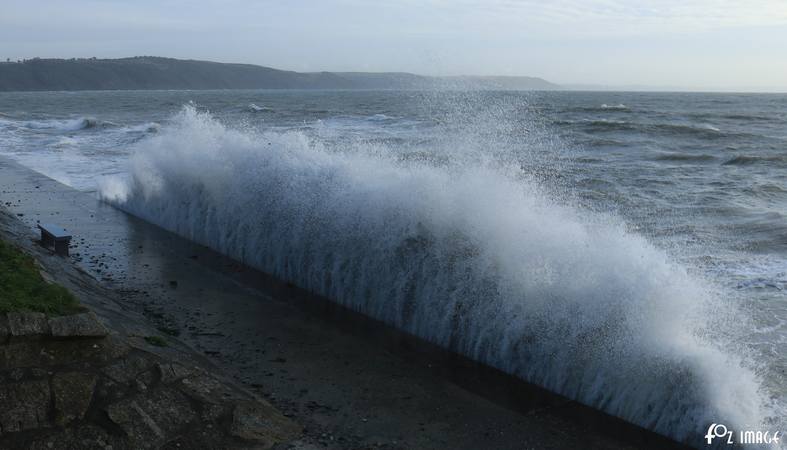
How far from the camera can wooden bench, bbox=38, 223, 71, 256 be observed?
10.2 metres

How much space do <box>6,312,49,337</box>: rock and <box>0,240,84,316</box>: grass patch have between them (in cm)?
7

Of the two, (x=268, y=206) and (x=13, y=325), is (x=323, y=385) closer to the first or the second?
(x=13, y=325)

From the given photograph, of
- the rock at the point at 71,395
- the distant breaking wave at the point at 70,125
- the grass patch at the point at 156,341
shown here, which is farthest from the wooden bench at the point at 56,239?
the distant breaking wave at the point at 70,125

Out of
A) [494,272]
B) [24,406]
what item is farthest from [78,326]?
[494,272]

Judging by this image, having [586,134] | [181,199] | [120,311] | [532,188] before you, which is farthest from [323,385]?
[586,134]

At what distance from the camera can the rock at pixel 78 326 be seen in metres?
5.24

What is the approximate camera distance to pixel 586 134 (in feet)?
103

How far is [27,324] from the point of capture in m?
5.16

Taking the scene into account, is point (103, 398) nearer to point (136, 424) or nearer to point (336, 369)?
point (136, 424)

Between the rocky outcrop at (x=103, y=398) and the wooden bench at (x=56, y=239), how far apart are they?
5263mm

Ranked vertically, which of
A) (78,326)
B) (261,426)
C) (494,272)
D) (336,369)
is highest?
(78,326)

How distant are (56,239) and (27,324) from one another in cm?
556

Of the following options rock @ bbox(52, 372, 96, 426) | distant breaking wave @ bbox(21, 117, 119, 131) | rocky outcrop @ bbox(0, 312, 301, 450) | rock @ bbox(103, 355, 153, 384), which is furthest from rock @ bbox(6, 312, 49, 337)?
distant breaking wave @ bbox(21, 117, 119, 131)

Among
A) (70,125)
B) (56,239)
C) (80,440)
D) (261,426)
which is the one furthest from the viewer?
(70,125)
